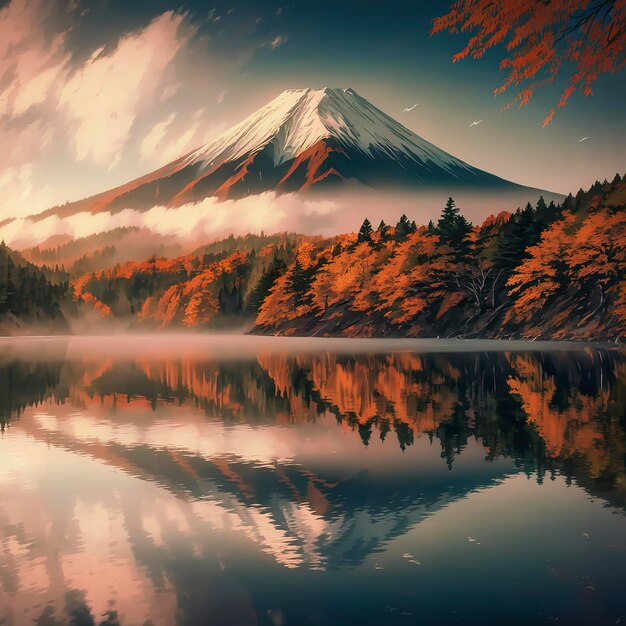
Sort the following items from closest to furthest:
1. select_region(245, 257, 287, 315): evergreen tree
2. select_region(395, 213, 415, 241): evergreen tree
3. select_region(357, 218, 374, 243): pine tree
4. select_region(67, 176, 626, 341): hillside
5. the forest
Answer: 1. select_region(67, 176, 626, 341): hillside
2. the forest
3. select_region(395, 213, 415, 241): evergreen tree
4. select_region(357, 218, 374, 243): pine tree
5. select_region(245, 257, 287, 315): evergreen tree

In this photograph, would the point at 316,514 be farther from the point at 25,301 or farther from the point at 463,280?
the point at 25,301

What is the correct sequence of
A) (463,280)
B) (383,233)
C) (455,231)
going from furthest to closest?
(383,233), (455,231), (463,280)

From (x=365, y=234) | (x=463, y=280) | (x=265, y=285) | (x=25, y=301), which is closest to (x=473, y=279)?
A: (x=463, y=280)

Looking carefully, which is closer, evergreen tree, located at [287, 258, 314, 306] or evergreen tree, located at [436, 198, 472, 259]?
evergreen tree, located at [436, 198, 472, 259]

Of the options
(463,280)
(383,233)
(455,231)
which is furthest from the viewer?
(383,233)

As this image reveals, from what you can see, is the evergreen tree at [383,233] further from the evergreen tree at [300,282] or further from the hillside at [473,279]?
the evergreen tree at [300,282]

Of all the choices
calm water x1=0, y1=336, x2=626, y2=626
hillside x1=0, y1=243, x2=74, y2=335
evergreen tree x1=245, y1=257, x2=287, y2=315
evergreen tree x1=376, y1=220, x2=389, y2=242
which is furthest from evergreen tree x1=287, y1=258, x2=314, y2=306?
calm water x1=0, y1=336, x2=626, y2=626

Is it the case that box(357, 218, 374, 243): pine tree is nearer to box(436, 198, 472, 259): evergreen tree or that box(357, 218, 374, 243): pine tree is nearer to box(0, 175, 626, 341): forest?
box(0, 175, 626, 341): forest

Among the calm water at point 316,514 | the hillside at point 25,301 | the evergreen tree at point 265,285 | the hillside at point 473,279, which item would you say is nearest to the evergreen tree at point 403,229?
the hillside at point 473,279

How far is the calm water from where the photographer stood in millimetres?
7422

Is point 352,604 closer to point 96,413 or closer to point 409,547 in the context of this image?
point 409,547

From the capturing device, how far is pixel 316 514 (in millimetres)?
10734

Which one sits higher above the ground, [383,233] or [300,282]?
[383,233]

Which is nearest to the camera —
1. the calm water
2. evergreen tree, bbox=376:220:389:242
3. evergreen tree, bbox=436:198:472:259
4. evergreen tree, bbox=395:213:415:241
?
the calm water
